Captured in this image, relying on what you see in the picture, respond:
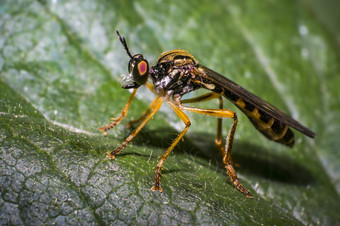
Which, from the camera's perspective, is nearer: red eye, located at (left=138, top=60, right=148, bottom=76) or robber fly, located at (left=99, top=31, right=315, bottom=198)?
red eye, located at (left=138, top=60, right=148, bottom=76)

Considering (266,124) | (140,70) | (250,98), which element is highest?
(250,98)

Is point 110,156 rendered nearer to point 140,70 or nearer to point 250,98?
point 140,70

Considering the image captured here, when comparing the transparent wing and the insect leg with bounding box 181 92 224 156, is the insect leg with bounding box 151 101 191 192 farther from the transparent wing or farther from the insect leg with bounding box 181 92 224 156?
the transparent wing

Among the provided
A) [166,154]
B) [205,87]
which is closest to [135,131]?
[166,154]

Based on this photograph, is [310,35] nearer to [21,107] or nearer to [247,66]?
[247,66]

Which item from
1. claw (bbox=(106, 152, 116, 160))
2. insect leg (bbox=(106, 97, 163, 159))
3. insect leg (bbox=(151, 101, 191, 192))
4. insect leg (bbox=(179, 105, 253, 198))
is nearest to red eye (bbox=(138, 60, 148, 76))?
insect leg (bbox=(106, 97, 163, 159))

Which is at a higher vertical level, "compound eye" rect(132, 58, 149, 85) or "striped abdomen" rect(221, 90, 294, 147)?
"striped abdomen" rect(221, 90, 294, 147)

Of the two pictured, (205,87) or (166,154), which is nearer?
(166,154)

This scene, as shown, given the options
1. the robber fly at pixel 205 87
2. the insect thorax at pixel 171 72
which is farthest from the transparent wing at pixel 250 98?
the insect thorax at pixel 171 72

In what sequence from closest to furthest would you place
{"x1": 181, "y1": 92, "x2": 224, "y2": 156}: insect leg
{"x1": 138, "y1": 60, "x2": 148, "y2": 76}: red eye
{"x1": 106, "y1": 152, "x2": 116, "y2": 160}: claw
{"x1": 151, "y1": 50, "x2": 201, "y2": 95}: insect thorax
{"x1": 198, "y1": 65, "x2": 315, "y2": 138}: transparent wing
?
{"x1": 106, "y1": 152, "x2": 116, "y2": 160}: claw < {"x1": 138, "y1": 60, "x2": 148, "y2": 76}: red eye < {"x1": 198, "y1": 65, "x2": 315, "y2": 138}: transparent wing < {"x1": 151, "y1": 50, "x2": 201, "y2": 95}: insect thorax < {"x1": 181, "y1": 92, "x2": 224, "y2": 156}: insect leg
